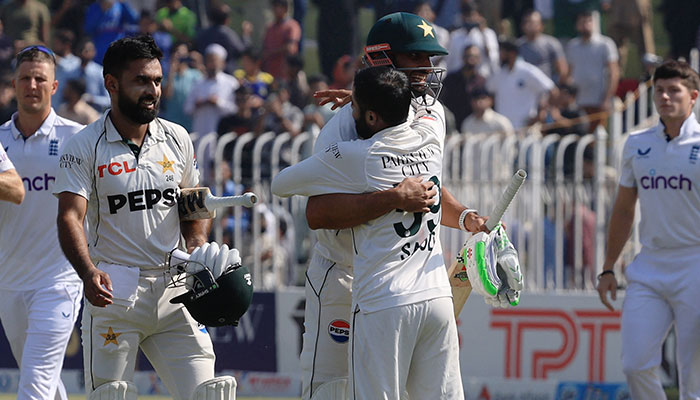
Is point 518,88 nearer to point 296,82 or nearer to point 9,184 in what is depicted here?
point 296,82

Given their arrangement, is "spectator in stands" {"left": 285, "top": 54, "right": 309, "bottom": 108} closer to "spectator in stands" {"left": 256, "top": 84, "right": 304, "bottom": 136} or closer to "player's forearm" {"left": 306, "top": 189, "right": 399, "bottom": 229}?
"spectator in stands" {"left": 256, "top": 84, "right": 304, "bottom": 136}

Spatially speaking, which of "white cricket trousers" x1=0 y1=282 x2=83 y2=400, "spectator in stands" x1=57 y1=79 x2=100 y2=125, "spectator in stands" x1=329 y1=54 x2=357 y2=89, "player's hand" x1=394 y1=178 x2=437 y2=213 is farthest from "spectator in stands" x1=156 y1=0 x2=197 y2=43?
"player's hand" x1=394 y1=178 x2=437 y2=213

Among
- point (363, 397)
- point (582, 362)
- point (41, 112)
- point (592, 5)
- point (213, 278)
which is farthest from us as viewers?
point (592, 5)

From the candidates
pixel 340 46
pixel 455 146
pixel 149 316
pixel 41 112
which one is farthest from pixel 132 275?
pixel 340 46

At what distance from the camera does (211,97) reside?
44.1 feet

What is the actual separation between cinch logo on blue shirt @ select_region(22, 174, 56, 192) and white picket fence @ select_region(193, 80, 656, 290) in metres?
3.76

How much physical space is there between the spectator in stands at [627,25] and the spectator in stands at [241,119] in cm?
482

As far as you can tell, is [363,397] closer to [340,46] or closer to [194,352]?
[194,352]

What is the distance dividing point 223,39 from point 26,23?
2698 mm

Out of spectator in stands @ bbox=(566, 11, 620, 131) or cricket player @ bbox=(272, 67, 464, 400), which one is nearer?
cricket player @ bbox=(272, 67, 464, 400)

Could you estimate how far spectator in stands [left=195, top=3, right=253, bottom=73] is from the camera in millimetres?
14898

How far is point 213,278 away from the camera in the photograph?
17.0 ft

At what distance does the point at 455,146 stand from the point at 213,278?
5555 mm

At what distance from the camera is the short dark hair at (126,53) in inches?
208
